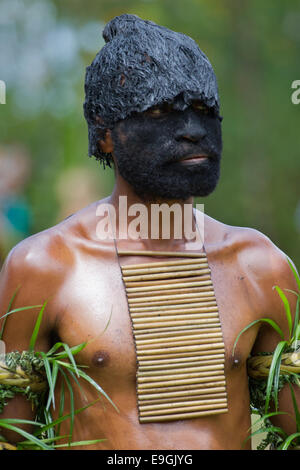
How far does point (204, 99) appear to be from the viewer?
228 centimetres

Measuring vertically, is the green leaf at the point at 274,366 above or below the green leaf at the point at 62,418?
above

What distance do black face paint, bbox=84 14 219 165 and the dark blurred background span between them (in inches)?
249

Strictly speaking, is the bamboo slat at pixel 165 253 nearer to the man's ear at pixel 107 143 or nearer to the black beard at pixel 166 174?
the black beard at pixel 166 174

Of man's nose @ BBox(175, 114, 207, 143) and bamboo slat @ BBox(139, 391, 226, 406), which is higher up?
man's nose @ BBox(175, 114, 207, 143)

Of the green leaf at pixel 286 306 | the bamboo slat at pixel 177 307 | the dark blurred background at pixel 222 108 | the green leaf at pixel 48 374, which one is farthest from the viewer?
the dark blurred background at pixel 222 108

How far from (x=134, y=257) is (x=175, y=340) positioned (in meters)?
0.28

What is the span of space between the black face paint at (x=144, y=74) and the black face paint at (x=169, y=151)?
1.5 inches

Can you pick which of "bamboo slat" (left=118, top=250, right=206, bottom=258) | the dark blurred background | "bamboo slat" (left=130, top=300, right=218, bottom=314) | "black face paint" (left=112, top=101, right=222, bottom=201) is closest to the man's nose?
"black face paint" (left=112, top=101, right=222, bottom=201)

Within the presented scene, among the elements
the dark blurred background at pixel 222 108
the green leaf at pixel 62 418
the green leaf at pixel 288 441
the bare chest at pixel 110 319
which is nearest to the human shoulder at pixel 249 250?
the bare chest at pixel 110 319

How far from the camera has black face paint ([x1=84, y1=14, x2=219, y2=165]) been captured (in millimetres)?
2246

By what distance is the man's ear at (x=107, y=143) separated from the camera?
95.1 inches

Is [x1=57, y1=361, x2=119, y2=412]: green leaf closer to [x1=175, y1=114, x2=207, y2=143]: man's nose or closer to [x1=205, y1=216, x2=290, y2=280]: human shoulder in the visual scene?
[x1=205, y1=216, x2=290, y2=280]: human shoulder

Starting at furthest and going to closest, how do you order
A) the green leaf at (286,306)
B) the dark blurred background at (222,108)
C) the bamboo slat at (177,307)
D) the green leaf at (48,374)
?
the dark blurred background at (222,108)
the green leaf at (286,306)
the bamboo slat at (177,307)
the green leaf at (48,374)
